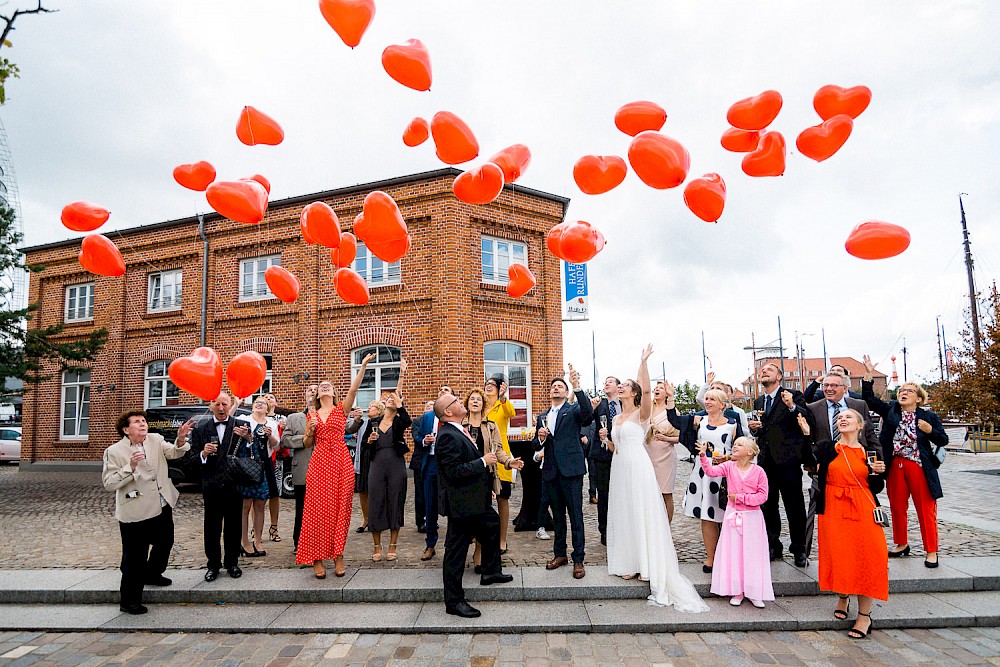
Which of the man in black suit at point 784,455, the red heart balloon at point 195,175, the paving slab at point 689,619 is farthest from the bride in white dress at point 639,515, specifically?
the red heart balloon at point 195,175

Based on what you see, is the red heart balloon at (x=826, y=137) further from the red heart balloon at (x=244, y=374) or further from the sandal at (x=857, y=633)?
the red heart balloon at (x=244, y=374)

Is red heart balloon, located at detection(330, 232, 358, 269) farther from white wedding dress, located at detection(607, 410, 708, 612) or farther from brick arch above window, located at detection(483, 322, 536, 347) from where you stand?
brick arch above window, located at detection(483, 322, 536, 347)

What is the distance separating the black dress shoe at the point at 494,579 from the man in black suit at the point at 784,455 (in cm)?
262

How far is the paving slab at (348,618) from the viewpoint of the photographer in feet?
15.4

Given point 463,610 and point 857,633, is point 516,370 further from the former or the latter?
point 857,633

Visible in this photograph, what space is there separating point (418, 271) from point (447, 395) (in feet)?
31.4

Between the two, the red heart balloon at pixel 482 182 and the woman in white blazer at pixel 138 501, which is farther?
the red heart balloon at pixel 482 182

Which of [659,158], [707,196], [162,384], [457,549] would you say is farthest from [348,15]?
[162,384]

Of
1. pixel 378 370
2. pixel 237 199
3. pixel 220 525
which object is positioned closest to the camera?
pixel 220 525

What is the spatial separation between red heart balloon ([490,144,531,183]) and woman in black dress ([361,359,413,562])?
2.65 meters

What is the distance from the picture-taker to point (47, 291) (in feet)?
64.3

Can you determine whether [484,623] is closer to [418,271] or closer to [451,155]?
[451,155]

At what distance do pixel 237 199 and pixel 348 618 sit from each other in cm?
426

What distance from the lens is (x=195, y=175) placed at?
669 centimetres
